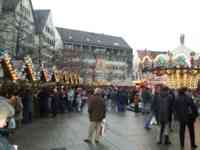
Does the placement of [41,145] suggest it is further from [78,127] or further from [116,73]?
[116,73]

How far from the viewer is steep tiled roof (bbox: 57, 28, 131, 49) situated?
96688mm

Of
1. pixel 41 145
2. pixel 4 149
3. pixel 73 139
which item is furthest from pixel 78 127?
pixel 4 149

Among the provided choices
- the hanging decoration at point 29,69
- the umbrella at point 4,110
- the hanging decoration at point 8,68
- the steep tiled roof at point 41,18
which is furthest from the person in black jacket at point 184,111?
the steep tiled roof at point 41,18

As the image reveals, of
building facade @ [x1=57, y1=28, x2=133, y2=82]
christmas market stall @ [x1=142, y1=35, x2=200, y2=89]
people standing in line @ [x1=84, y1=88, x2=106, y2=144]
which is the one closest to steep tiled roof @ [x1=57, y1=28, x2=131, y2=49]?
building facade @ [x1=57, y1=28, x2=133, y2=82]

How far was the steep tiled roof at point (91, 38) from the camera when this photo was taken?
3807 inches

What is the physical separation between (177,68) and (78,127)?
47.1 ft

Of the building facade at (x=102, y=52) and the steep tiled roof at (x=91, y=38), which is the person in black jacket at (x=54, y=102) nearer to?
the building facade at (x=102, y=52)

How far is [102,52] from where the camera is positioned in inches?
4109

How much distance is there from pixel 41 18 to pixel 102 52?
107 ft

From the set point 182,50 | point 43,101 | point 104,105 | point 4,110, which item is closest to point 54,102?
point 43,101

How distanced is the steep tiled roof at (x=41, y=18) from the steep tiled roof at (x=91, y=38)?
16569 mm

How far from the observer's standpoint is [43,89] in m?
21.3

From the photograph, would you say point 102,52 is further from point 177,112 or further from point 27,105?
point 177,112

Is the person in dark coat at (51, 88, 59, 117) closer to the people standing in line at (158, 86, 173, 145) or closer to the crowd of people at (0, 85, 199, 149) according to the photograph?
the crowd of people at (0, 85, 199, 149)
